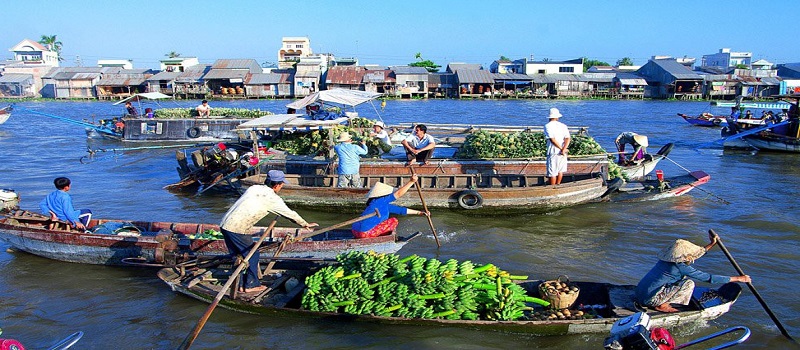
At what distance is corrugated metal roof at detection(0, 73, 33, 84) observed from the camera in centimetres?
5756

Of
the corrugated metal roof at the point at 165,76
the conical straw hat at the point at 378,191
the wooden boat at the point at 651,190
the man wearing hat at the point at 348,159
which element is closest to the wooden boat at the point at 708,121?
the wooden boat at the point at 651,190

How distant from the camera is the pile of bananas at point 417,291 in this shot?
19.5 ft

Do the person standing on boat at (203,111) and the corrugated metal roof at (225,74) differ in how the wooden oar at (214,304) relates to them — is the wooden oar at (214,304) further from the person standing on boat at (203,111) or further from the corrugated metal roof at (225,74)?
the corrugated metal roof at (225,74)

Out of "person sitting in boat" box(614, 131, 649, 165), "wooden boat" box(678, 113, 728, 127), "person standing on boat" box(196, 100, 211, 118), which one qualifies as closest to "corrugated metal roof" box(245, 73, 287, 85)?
"person standing on boat" box(196, 100, 211, 118)

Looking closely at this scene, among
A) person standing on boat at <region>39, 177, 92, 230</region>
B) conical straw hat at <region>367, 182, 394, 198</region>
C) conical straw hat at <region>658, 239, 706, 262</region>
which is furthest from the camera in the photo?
person standing on boat at <region>39, 177, 92, 230</region>

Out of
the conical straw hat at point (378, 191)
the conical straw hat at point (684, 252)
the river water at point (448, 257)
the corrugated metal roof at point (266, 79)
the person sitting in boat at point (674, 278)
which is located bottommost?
the river water at point (448, 257)

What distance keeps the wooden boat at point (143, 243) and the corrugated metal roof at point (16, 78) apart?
A: 200ft

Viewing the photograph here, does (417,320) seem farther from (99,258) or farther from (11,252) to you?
(11,252)

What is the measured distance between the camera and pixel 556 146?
10.6 meters

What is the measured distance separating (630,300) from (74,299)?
7482 mm

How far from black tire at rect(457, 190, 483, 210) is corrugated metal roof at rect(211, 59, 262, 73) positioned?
48.0 metres

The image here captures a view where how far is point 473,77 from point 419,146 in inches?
1736

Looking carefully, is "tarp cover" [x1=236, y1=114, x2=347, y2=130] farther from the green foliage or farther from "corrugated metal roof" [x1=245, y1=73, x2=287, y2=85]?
"corrugated metal roof" [x1=245, y1=73, x2=287, y2=85]

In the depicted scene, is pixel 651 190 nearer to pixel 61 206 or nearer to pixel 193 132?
pixel 61 206
